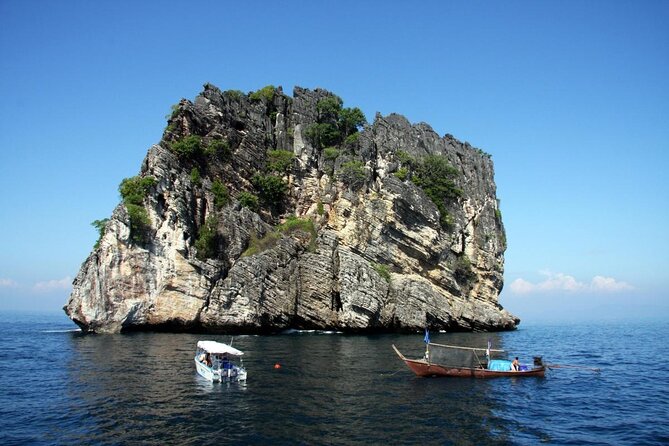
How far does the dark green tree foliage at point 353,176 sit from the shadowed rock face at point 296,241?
400 millimetres

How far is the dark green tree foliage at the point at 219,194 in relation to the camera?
68.0 metres

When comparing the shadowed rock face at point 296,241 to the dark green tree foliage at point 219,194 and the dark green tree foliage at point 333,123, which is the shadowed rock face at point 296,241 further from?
the dark green tree foliage at point 333,123

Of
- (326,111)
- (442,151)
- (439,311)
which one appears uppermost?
(326,111)

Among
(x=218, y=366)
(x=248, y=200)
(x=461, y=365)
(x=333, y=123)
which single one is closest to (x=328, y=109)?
(x=333, y=123)

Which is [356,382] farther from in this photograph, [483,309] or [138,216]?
[483,309]

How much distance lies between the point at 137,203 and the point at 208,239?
1017 centimetres

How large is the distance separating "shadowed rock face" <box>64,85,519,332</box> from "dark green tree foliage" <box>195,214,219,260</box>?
52 cm

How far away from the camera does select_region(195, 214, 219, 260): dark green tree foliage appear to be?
62.4 meters

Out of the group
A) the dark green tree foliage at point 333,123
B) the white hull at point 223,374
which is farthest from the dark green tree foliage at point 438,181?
the white hull at point 223,374

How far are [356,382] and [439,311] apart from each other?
3733 cm

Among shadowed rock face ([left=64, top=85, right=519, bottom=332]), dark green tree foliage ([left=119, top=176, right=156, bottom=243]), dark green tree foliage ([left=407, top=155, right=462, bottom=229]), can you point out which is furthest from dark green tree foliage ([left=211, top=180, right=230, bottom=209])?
dark green tree foliage ([left=407, top=155, right=462, bottom=229])

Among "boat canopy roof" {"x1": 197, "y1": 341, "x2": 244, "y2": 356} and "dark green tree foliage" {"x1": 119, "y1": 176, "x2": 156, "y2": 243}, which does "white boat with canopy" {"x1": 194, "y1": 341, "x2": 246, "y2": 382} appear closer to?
"boat canopy roof" {"x1": 197, "y1": 341, "x2": 244, "y2": 356}

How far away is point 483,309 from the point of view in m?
72.4

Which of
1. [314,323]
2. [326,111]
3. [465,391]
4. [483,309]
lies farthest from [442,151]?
[465,391]
